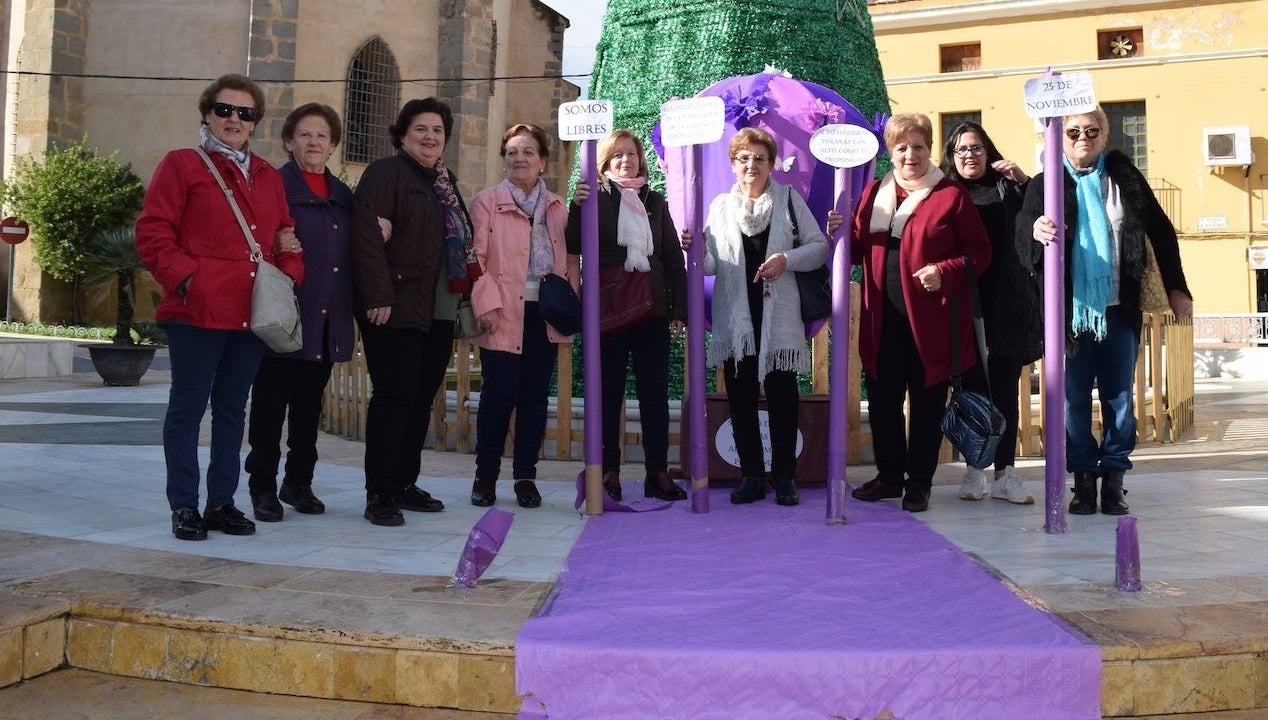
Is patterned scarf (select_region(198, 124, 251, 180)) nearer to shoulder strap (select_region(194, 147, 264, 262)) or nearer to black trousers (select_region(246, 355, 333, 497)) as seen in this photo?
shoulder strap (select_region(194, 147, 264, 262))

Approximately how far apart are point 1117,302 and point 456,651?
331 centimetres

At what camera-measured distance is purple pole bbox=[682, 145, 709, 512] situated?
477 centimetres

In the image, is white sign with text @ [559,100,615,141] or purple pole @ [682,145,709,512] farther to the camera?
purple pole @ [682,145,709,512]

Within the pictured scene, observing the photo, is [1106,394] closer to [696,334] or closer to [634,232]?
[696,334]

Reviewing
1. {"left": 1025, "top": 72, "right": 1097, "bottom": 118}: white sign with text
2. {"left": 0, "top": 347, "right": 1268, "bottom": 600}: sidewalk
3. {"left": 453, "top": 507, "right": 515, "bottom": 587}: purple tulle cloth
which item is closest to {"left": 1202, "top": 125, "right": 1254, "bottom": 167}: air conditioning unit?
{"left": 0, "top": 347, "right": 1268, "bottom": 600}: sidewalk

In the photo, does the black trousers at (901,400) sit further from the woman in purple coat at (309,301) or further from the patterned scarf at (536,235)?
the woman in purple coat at (309,301)

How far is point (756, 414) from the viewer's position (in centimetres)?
507

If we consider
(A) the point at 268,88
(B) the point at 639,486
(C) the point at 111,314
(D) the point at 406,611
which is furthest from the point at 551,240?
(C) the point at 111,314

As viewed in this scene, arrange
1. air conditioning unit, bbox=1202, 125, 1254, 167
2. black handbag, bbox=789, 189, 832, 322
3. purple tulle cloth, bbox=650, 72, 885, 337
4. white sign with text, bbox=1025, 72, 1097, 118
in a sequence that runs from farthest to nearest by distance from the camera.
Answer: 1. air conditioning unit, bbox=1202, 125, 1254, 167
2. purple tulle cloth, bbox=650, 72, 885, 337
3. black handbag, bbox=789, 189, 832, 322
4. white sign with text, bbox=1025, 72, 1097, 118

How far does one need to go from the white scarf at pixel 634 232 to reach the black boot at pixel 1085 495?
2.13 metres

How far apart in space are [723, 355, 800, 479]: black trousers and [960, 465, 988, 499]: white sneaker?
2.81ft

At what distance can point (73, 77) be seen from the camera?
77.4 ft

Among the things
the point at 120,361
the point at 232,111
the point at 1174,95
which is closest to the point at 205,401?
the point at 232,111

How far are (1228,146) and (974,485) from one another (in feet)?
81.9
